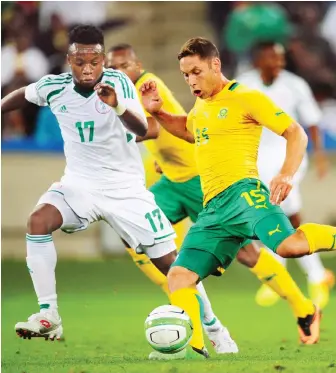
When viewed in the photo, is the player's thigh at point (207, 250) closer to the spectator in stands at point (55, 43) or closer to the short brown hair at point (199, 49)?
the short brown hair at point (199, 49)

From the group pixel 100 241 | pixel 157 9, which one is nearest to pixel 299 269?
pixel 100 241

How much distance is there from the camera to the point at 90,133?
7.99 meters

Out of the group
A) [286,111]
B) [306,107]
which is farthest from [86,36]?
[306,107]

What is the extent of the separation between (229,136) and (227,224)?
1.87 ft

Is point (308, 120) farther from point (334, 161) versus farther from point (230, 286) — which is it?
point (334, 161)

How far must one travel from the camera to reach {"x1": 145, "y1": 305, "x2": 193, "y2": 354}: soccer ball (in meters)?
6.98

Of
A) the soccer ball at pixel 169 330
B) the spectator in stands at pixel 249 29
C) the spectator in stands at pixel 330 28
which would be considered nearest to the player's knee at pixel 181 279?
the soccer ball at pixel 169 330

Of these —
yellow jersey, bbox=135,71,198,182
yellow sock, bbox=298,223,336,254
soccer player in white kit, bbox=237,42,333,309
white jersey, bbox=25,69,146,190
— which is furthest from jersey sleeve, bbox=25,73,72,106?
soccer player in white kit, bbox=237,42,333,309

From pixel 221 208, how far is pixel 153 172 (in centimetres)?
279

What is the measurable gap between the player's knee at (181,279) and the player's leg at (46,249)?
0.88 m

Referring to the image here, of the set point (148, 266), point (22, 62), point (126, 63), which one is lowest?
point (148, 266)

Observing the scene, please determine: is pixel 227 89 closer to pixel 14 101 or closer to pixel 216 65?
pixel 216 65

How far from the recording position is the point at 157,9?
66.5ft

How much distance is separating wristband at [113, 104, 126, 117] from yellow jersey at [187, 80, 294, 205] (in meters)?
0.52
